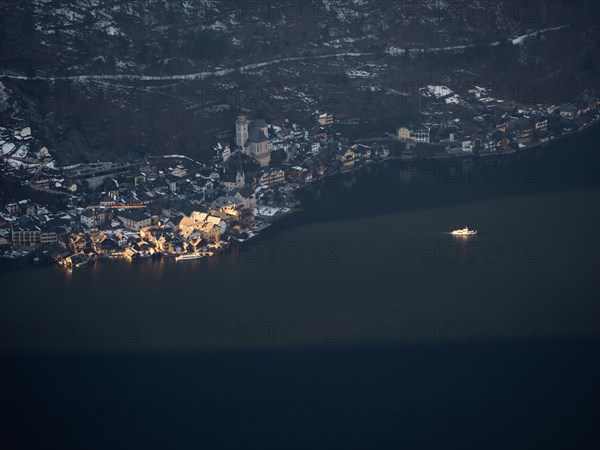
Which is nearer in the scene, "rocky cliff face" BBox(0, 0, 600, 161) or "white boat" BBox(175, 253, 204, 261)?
"white boat" BBox(175, 253, 204, 261)

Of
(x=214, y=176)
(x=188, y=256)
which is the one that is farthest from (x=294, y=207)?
(x=188, y=256)

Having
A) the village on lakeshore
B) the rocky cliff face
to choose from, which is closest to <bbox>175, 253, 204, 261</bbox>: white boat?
the village on lakeshore

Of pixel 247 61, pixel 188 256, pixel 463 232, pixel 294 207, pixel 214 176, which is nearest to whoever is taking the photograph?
pixel 188 256

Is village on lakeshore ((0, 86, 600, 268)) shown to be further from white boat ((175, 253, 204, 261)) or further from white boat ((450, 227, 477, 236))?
white boat ((450, 227, 477, 236))

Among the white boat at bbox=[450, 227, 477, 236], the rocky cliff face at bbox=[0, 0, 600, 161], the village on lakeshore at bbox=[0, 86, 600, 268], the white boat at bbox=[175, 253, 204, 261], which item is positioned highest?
the rocky cliff face at bbox=[0, 0, 600, 161]

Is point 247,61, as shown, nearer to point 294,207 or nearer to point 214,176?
point 214,176

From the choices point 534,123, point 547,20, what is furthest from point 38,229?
point 547,20
